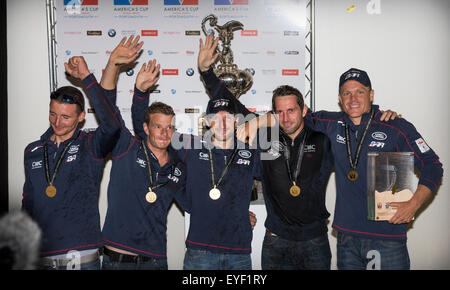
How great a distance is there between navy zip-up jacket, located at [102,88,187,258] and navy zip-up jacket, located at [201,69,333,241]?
64 centimetres

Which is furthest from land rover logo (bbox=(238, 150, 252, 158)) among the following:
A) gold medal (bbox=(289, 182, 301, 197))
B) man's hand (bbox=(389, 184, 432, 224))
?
man's hand (bbox=(389, 184, 432, 224))

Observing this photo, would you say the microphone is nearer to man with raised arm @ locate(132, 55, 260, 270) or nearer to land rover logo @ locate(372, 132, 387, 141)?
man with raised arm @ locate(132, 55, 260, 270)

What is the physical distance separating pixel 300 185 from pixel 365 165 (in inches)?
18.7

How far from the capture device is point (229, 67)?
3.35 m

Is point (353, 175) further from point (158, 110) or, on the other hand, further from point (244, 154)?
point (158, 110)

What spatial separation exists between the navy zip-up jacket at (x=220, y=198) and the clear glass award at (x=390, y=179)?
0.78 m

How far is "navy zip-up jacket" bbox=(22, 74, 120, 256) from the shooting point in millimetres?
2336

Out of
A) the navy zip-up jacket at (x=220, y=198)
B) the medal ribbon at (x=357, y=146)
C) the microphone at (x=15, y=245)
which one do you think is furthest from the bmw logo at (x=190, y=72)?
the microphone at (x=15, y=245)

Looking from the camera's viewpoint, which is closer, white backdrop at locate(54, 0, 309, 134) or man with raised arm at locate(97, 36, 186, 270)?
man with raised arm at locate(97, 36, 186, 270)

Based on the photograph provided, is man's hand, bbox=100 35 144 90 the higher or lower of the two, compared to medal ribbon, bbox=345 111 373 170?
higher

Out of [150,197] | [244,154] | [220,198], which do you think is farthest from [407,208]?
[150,197]

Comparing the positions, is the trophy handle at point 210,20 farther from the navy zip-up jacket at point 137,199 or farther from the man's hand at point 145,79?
the navy zip-up jacket at point 137,199

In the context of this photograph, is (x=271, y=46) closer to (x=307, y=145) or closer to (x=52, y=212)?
(x=307, y=145)
